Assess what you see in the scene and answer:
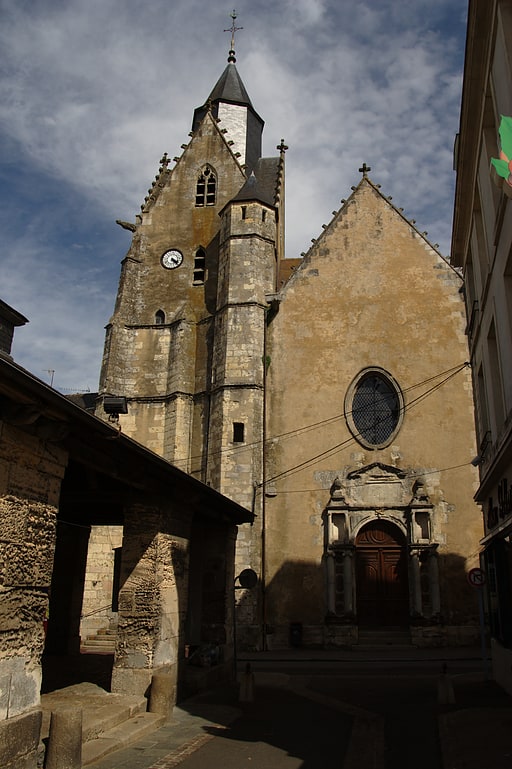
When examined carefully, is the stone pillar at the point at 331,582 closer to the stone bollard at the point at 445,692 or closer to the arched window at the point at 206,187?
the stone bollard at the point at 445,692

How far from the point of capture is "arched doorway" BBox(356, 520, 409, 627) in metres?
17.6

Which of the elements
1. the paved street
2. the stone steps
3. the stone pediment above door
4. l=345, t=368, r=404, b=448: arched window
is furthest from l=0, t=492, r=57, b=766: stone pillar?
l=345, t=368, r=404, b=448: arched window

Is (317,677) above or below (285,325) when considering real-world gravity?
below

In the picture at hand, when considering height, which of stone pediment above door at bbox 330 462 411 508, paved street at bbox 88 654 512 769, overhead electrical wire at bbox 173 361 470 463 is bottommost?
paved street at bbox 88 654 512 769

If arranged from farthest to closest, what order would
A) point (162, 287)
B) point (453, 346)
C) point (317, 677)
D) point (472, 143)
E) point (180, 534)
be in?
1. point (162, 287)
2. point (453, 346)
3. point (317, 677)
4. point (472, 143)
5. point (180, 534)

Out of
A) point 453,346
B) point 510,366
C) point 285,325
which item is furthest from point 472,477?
point 510,366

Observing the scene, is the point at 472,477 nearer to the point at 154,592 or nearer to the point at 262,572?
the point at 262,572

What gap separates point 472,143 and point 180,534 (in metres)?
8.18

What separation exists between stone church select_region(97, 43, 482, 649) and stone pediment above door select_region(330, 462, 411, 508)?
51 mm

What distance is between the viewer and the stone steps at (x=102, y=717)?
6.48 meters

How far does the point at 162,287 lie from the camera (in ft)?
73.9

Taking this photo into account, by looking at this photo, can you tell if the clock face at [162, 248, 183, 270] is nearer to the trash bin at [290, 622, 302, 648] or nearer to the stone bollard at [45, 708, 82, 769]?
the trash bin at [290, 622, 302, 648]

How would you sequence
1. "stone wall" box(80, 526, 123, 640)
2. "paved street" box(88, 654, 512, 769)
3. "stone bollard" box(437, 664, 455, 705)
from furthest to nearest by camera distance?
"stone wall" box(80, 526, 123, 640)
"stone bollard" box(437, 664, 455, 705)
"paved street" box(88, 654, 512, 769)

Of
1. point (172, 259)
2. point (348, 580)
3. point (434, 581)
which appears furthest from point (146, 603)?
point (172, 259)
